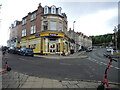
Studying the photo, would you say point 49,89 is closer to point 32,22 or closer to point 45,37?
point 45,37

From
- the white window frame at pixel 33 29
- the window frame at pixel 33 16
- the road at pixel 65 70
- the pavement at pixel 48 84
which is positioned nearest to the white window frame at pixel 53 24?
the white window frame at pixel 33 29

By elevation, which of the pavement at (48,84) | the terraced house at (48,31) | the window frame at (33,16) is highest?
the window frame at (33,16)

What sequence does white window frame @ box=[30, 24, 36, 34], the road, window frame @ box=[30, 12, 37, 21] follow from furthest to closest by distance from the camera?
window frame @ box=[30, 12, 37, 21]
white window frame @ box=[30, 24, 36, 34]
the road

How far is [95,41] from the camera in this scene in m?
133

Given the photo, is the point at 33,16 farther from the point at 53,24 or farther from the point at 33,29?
the point at 53,24

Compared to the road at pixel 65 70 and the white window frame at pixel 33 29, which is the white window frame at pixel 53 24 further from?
the road at pixel 65 70

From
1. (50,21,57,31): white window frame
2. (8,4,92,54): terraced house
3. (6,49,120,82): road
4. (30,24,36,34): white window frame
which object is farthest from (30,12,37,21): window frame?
(6,49,120,82): road

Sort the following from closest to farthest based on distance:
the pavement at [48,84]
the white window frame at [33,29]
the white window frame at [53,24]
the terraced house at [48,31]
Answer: the pavement at [48,84] → the terraced house at [48,31] → the white window frame at [53,24] → the white window frame at [33,29]

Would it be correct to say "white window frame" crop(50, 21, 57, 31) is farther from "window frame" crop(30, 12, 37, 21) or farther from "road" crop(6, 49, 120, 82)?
"road" crop(6, 49, 120, 82)

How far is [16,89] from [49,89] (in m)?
1.39

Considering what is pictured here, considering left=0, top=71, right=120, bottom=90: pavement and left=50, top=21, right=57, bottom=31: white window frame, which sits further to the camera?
left=50, top=21, right=57, bottom=31: white window frame

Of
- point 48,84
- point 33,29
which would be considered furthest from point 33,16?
point 48,84

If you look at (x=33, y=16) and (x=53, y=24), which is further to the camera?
(x=33, y=16)

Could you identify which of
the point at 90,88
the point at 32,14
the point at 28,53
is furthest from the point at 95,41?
the point at 90,88
